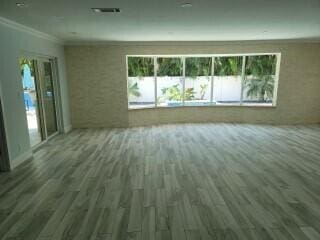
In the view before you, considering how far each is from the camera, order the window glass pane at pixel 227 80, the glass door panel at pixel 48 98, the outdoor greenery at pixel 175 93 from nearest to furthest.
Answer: the glass door panel at pixel 48 98 < the window glass pane at pixel 227 80 < the outdoor greenery at pixel 175 93

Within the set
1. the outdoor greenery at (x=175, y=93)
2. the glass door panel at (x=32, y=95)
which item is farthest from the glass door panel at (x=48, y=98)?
the outdoor greenery at (x=175, y=93)

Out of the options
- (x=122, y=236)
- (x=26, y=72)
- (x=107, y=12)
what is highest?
(x=107, y=12)

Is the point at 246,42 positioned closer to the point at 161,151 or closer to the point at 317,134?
the point at 317,134

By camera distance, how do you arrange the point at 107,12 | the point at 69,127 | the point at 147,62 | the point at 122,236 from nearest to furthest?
the point at 122,236 < the point at 107,12 < the point at 69,127 < the point at 147,62

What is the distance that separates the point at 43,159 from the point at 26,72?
201cm

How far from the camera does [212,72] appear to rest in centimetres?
743

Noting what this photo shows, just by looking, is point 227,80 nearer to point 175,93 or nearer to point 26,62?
point 175,93

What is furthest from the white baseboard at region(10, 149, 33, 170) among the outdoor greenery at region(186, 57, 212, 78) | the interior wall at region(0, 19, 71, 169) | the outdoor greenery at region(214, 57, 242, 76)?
the outdoor greenery at region(214, 57, 242, 76)

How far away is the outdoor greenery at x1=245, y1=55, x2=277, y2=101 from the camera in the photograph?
282 inches

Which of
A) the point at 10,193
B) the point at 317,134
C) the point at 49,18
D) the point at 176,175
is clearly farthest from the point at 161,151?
the point at 317,134

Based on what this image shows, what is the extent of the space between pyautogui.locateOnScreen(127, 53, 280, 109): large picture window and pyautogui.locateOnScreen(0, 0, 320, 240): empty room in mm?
34

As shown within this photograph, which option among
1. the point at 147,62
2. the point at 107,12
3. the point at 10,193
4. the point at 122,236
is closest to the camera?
the point at 122,236

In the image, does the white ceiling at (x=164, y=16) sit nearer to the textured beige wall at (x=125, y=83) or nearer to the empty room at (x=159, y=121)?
the empty room at (x=159, y=121)

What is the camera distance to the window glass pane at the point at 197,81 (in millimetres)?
7395
